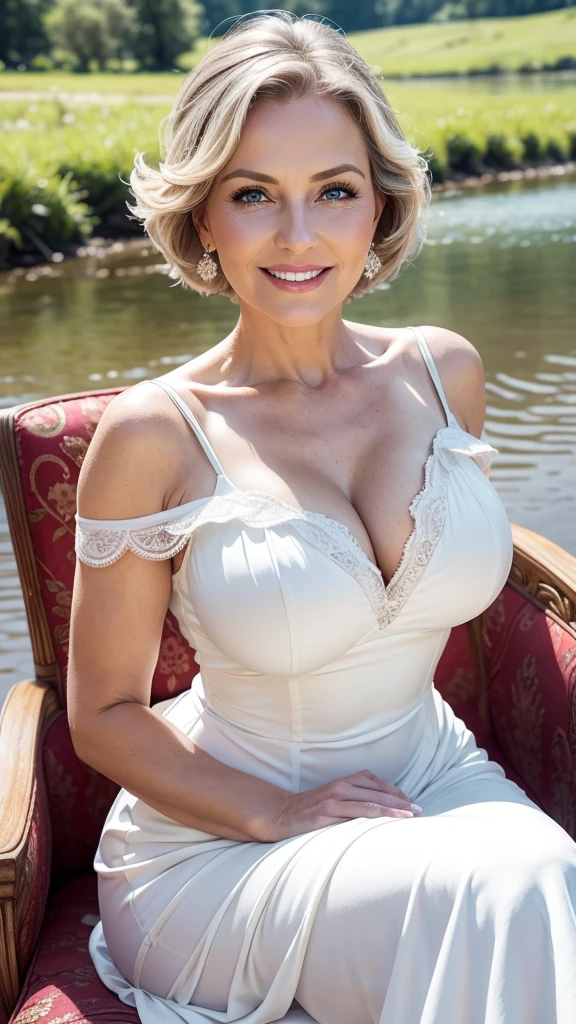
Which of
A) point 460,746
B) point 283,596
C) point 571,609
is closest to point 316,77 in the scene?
point 283,596

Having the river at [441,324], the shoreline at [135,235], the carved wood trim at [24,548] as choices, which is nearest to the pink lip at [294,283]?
the carved wood trim at [24,548]

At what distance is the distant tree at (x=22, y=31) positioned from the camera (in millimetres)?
47938

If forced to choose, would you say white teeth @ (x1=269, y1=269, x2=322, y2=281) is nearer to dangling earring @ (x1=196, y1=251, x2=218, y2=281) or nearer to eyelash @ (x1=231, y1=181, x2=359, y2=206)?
eyelash @ (x1=231, y1=181, x2=359, y2=206)

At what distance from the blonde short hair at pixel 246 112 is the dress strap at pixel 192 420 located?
32 centimetres

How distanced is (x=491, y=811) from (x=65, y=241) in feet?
34.5

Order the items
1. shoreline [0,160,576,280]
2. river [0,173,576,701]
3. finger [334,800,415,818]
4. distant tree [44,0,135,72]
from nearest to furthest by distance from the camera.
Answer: finger [334,800,415,818]
river [0,173,576,701]
shoreline [0,160,576,280]
distant tree [44,0,135,72]

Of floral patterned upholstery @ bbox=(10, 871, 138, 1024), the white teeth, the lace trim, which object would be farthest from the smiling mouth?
floral patterned upholstery @ bbox=(10, 871, 138, 1024)

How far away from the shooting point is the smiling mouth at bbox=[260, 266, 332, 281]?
177 cm

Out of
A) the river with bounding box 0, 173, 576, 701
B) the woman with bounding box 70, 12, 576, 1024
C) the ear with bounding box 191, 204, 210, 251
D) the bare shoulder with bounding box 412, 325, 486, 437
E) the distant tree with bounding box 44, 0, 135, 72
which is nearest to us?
the woman with bounding box 70, 12, 576, 1024

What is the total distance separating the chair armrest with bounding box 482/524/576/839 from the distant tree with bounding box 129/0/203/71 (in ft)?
164

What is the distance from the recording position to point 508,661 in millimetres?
2098

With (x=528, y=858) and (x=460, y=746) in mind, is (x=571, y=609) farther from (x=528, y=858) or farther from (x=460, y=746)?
(x=528, y=858)

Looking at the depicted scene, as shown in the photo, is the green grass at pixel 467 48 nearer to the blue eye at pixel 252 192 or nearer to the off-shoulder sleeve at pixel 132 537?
the blue eye at pixel 252 192

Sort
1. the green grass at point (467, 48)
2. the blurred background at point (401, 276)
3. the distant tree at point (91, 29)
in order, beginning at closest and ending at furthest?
the blurred background at point (401, 276) → the green grass at point (467, 48) → the distant tree at point (91, 29)
